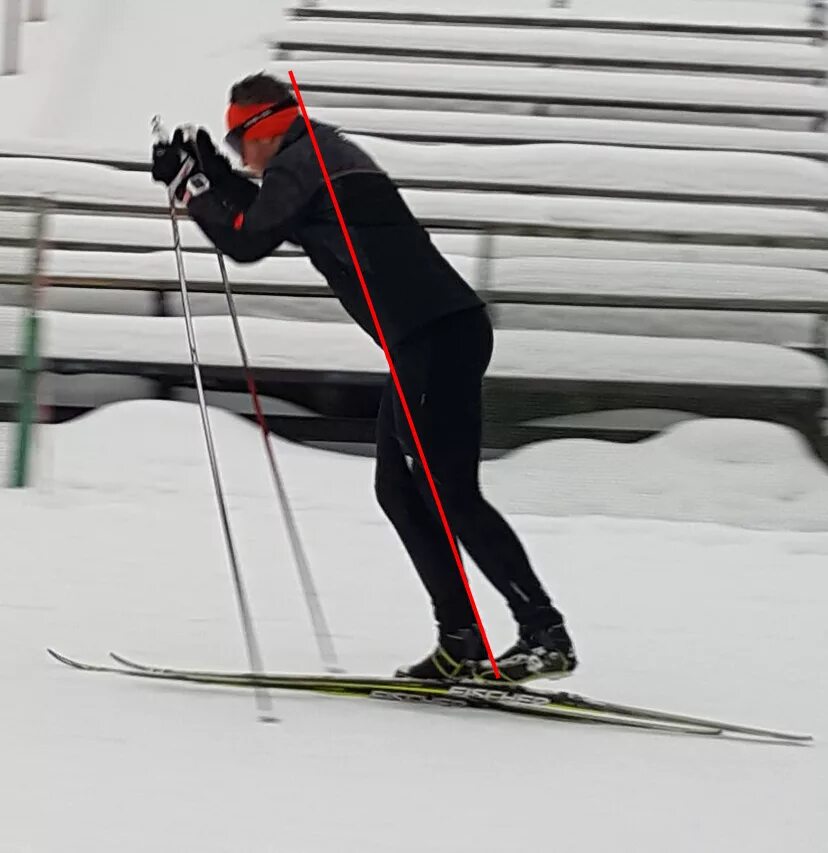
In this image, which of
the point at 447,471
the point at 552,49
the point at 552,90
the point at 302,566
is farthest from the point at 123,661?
the point at 552,49

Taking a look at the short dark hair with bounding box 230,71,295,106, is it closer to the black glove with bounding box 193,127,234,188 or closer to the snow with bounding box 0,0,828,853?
the black glove with bounding box 193,127,234,188

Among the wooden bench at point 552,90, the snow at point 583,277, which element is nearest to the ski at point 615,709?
the snow at point 583,277

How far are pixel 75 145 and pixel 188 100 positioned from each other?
2.14 meters

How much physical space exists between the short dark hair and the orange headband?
0.5 inches

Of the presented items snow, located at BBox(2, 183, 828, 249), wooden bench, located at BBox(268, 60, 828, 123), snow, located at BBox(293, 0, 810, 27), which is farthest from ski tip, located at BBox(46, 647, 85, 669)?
snow, located at BBox(293, 0, 810, 27)

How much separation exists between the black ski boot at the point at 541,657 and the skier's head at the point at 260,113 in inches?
54.8

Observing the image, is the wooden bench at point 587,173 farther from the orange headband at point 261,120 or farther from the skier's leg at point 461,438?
the skier's leg at point 461,438

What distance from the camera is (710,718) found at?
412 centimetres

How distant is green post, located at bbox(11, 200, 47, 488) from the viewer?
633 cm

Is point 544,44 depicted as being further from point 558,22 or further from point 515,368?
point 515,368

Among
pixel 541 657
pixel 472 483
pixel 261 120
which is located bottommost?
pixel 541 657

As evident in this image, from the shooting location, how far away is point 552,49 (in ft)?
39.2

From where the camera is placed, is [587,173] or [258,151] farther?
[587,173]

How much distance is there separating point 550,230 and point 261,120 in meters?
2.86
